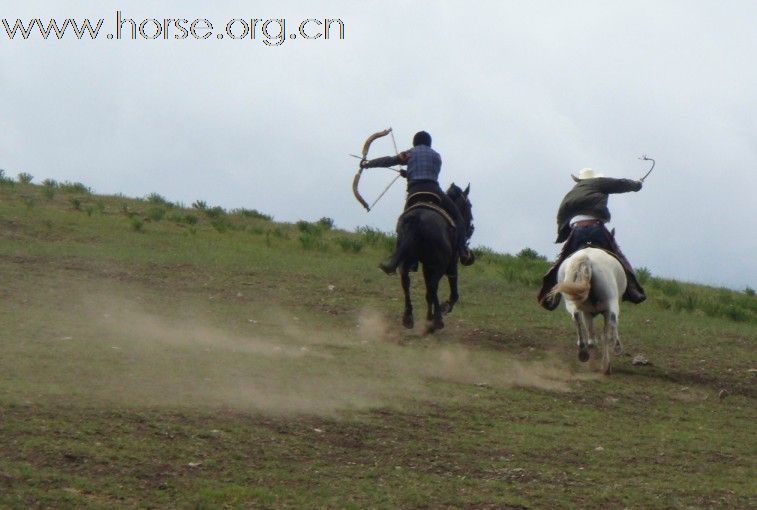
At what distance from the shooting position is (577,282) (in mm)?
16094

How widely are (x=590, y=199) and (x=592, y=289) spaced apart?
4.71 feet

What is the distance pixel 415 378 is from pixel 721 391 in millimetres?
3408

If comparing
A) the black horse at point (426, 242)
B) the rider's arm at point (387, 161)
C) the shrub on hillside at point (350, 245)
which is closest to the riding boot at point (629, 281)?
the black horse at point (426, 242)

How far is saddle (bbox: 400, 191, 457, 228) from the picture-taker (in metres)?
17.1

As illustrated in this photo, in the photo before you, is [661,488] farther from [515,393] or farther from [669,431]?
[515,393]

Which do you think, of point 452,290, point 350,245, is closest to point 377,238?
point 350,245

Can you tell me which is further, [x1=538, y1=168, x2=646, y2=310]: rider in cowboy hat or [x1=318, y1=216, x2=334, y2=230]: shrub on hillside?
[x1=318, y1=216, x2=334, y2=230]: shrub on hillside

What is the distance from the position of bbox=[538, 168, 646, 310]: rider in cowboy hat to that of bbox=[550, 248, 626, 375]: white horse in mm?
257

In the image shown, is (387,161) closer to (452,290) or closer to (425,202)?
(425,202)

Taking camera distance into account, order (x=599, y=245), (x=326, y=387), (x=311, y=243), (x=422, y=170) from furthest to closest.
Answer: (x=311, y=243) < (x=422, y=170) < (x=599, y=245) < (x=326, y=387)

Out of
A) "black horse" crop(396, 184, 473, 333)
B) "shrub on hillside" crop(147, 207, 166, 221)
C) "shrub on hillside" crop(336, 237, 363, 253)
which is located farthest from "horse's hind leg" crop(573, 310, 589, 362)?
"shrub on hillside" crop(147, 207, 166, 221)

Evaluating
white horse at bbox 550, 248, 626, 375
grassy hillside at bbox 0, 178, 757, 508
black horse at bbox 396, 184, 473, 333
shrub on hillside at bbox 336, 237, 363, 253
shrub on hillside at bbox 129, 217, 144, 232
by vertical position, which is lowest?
grassy hillside at bbox 0, 178, 757, 508

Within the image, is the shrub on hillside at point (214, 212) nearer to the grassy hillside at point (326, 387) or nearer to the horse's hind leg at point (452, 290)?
the grassy hillside at point (326, 387)

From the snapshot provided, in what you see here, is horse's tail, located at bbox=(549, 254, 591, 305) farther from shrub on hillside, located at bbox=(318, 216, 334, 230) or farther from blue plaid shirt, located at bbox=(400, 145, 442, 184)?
shrub on hillside, located at bbox=(318, 216, 334, 230)
